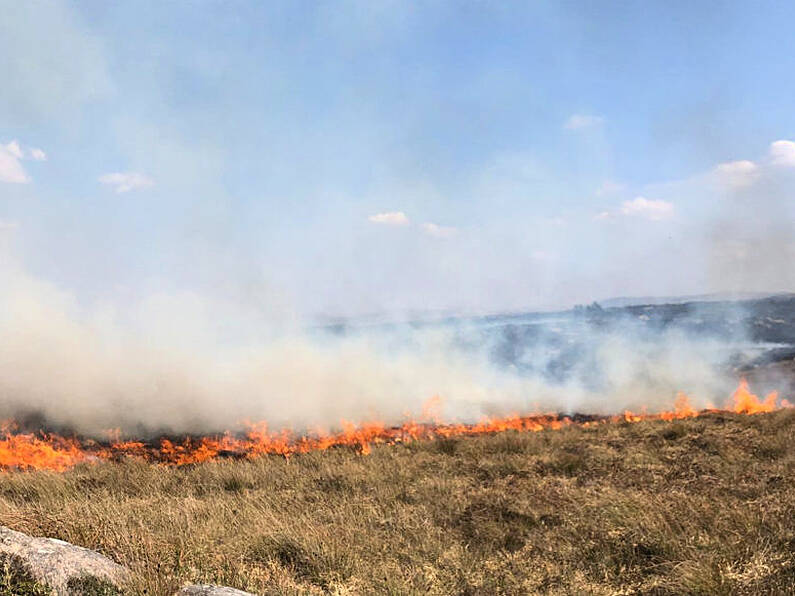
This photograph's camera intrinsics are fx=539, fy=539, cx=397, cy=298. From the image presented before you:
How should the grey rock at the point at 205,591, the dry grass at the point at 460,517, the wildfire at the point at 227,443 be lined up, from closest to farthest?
the grey rock at the point at 205,591, the dry grass at the point at 460,517, the wildfire at the point at 227,443

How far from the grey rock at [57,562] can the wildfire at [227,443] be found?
25.0 ft

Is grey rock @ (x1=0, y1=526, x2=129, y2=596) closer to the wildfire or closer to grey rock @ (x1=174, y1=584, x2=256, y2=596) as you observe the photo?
grey rock @ (x1=174, y1=584, x2=256, y2=596)

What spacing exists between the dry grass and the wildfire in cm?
162

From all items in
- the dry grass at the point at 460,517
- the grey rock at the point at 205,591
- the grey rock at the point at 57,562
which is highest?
the grey rock at the point at 57,562

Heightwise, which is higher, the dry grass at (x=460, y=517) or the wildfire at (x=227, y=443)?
the dry grass at (x=460, y=517)

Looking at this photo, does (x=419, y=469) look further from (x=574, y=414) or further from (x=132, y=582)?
(x=574, y=414)

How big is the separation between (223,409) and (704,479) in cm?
1282

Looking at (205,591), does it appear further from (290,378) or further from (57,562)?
(290,378)

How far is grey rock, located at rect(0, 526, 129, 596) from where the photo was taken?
11.5 ft

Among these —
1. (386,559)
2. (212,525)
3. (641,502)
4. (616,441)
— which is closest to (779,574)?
(641,502)

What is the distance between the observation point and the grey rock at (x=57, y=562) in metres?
3.50

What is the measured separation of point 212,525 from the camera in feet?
19.7

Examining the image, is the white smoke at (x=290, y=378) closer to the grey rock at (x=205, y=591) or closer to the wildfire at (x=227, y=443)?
the wildfire at (x=227, y=443)

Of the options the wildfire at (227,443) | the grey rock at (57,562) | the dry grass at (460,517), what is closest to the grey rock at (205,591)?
the dry grass at (460,517)
